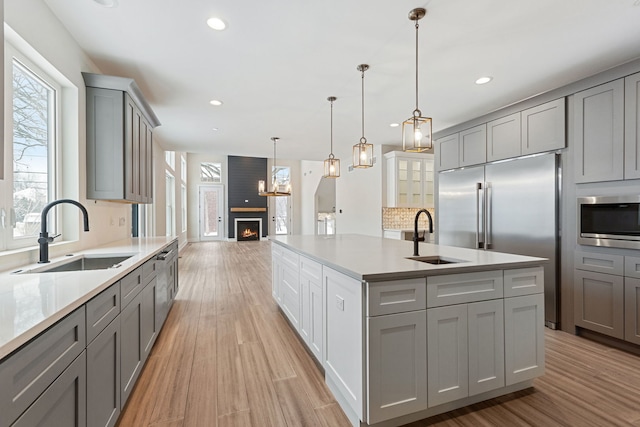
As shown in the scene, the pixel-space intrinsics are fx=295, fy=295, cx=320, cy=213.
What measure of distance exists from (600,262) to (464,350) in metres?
2.11

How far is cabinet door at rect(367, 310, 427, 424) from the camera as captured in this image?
1.58 m

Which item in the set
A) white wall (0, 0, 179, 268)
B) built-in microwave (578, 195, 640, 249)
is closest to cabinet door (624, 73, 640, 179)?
built-in microwave (578, 195, 640, 249)

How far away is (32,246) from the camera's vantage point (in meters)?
2.08

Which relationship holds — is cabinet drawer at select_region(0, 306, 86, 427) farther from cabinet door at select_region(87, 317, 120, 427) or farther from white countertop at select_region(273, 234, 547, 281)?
white countertop at select_region(273, 234, 547, 281)

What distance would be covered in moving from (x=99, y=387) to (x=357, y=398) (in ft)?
4.25

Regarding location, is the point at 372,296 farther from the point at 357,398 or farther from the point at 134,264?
the point at 134,264

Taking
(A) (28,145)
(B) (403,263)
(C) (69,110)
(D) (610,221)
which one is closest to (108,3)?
(C) (69,110)

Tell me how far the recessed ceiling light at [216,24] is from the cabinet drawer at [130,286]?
1.89 metres

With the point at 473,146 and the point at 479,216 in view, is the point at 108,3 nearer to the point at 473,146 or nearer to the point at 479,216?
the point at 473,146

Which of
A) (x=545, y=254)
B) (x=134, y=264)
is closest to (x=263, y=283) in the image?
(x=134, y=264)

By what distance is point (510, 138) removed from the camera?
358 cm

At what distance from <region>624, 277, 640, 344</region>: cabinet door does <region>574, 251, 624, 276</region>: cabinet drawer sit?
0.11 metres

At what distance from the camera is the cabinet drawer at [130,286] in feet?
5.75

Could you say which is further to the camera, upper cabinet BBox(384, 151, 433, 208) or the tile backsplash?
the tile backsplash
